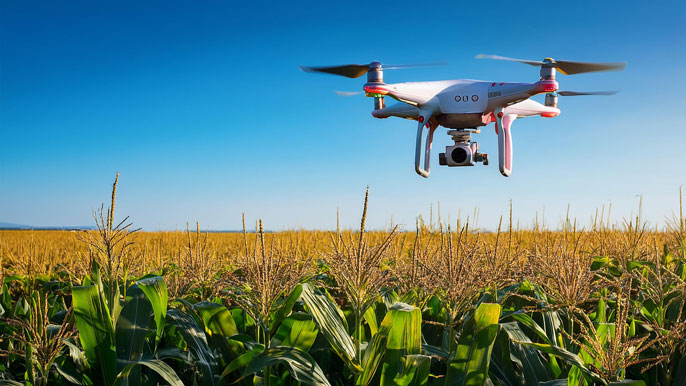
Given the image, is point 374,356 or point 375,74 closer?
point 374,356

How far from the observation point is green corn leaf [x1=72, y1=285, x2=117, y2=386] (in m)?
2.50

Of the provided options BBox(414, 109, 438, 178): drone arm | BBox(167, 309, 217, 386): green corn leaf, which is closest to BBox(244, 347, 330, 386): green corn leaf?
BBox(167, 309, 217, 386): green corn leaf

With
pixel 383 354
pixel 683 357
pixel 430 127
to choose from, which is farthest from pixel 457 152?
pixel 383 354

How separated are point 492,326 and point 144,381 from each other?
205cm

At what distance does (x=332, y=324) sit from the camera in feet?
8.52

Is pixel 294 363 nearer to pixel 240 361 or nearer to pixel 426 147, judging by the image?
pixel 240 361

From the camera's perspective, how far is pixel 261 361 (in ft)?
7.21

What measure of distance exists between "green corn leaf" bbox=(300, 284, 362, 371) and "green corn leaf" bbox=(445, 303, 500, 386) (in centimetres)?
50

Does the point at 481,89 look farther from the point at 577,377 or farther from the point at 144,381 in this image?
the point at 144,381

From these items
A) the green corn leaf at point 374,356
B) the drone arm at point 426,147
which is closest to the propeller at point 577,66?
the drone arm at point 426,147

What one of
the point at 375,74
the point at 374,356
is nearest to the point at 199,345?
the point at 374,356

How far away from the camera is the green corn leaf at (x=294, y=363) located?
2199mm

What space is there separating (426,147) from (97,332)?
480 centimetres

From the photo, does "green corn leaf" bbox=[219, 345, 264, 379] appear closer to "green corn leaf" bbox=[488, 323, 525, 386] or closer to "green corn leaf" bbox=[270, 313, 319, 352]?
"green corn leaf" bbox=[270, 313, 319, 352]
